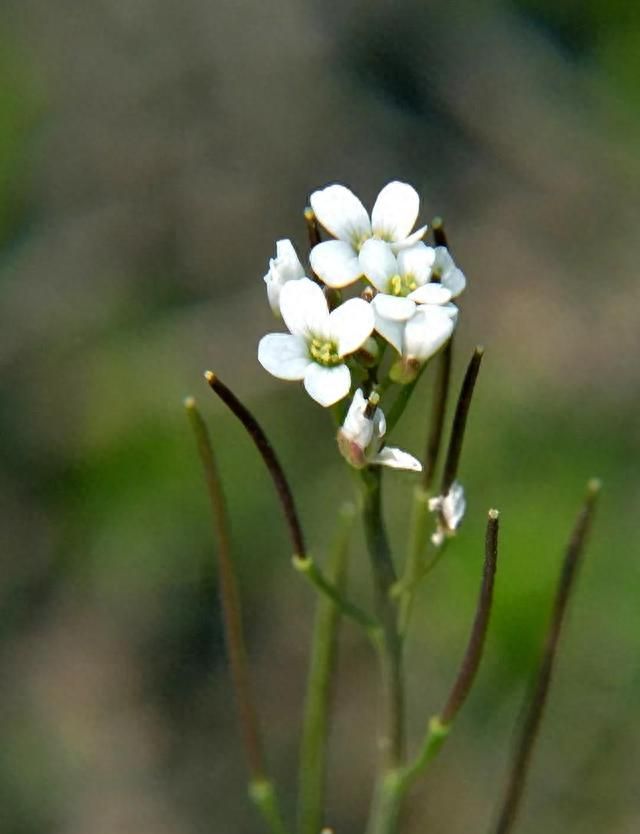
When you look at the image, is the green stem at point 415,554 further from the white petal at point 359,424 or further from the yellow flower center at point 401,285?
the yellow flower center at point 401,285

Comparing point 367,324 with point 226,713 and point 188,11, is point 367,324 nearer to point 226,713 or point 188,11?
point 226,713

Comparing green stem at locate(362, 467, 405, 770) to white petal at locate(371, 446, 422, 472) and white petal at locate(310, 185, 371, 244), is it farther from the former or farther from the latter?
white petal at locate(310, 185, 371, 244)

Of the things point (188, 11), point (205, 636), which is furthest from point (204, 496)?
point (188, 11)

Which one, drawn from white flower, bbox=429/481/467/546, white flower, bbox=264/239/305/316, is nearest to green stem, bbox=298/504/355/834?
white flower, bbox=429/481/467/546

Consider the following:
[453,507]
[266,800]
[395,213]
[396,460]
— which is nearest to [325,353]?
[396,460]

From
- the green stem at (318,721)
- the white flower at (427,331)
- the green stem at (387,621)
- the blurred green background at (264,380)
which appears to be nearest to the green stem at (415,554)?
the green stem at (387,621)

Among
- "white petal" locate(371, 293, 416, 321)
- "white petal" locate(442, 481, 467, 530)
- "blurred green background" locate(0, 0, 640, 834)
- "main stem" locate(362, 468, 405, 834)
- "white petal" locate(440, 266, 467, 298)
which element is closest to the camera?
"white petal" locate(371, 293, 416, 321)
